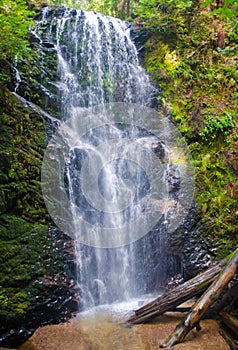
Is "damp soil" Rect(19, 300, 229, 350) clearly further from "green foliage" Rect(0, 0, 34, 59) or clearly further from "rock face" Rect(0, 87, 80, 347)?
"green foliage" Rect(0, 0, 34, 59)

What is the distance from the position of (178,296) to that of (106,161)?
150 inches

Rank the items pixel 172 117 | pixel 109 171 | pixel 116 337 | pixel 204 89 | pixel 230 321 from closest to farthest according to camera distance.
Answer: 1. pixel 230 321
2. pixel 116 337
3. pixel 109 171
4. pixel 172 117
5. pixel 204 89

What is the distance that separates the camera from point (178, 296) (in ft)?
15.3

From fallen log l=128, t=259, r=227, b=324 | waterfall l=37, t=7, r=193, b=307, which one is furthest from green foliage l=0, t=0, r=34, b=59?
fallen log l=128, t=259, r=227, b=324

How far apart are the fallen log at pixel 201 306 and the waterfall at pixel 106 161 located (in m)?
2.15

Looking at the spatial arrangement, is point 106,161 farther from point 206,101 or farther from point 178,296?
point 178,296

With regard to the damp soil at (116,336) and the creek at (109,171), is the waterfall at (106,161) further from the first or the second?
the damp soil at (116,336)

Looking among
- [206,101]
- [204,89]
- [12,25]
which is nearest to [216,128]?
[206,101]

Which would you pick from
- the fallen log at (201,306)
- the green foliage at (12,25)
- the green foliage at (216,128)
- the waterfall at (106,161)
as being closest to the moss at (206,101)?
the green foliage at (216,128)

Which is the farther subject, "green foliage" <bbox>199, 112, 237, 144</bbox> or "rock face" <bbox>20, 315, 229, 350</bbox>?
"green foliage" <bbox>199, 112, 237, 144</bbox>

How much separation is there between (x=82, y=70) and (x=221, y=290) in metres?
7.34

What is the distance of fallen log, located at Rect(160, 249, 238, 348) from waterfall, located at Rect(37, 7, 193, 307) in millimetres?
2146

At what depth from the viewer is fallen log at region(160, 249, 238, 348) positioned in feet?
13.1

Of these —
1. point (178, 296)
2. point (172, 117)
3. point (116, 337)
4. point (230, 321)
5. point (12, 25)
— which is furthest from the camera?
point (172, 117)
